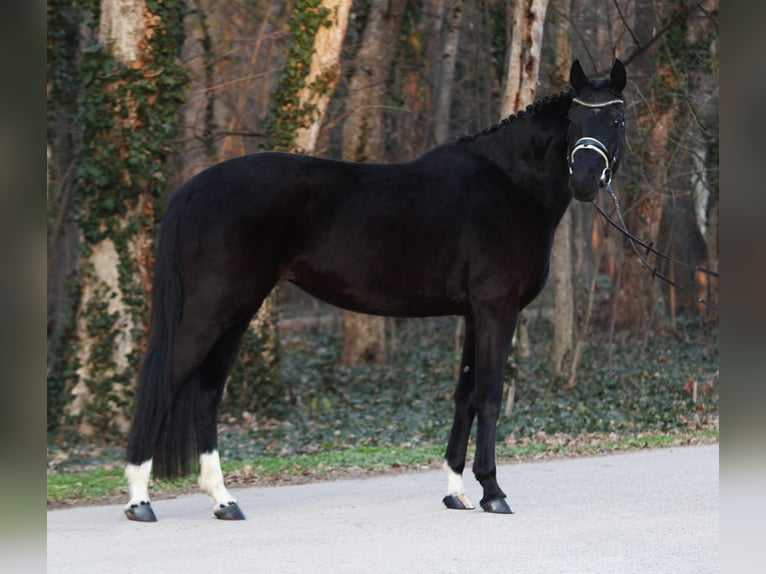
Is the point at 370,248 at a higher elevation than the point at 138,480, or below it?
higher

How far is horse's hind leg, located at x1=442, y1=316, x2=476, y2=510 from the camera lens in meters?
7.00

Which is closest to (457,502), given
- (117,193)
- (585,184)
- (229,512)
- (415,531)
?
(415,531)

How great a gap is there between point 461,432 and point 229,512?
64.5 inches

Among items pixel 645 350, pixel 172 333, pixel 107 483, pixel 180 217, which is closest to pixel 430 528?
pixel 172 333

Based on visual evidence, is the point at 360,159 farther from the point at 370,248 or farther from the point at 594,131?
the point at 594,131

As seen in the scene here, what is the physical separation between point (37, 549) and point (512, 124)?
583 cm

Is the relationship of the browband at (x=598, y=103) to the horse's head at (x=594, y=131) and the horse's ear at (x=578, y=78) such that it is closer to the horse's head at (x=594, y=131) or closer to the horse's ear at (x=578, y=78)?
the horse's head at (x=594, y=131)

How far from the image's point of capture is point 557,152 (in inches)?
272

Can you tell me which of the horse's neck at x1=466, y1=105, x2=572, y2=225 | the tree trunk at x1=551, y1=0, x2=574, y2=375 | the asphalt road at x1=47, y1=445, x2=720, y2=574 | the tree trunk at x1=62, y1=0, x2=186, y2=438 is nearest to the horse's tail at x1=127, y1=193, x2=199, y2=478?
the asphalt road at x1=47, y1=445, x2=720, y2=574

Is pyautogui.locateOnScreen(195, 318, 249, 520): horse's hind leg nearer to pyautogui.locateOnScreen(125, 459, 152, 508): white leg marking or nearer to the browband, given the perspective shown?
pyautogui.locateOnScreen(125, 459, 152, 508): white leg marking

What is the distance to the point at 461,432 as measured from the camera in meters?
7.12

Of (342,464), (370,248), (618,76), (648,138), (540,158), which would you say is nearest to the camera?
(618,76)

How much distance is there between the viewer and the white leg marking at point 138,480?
6473mm

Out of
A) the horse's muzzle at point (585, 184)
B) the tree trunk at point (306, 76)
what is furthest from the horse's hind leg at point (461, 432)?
the tree trunk at point (306, 76)
